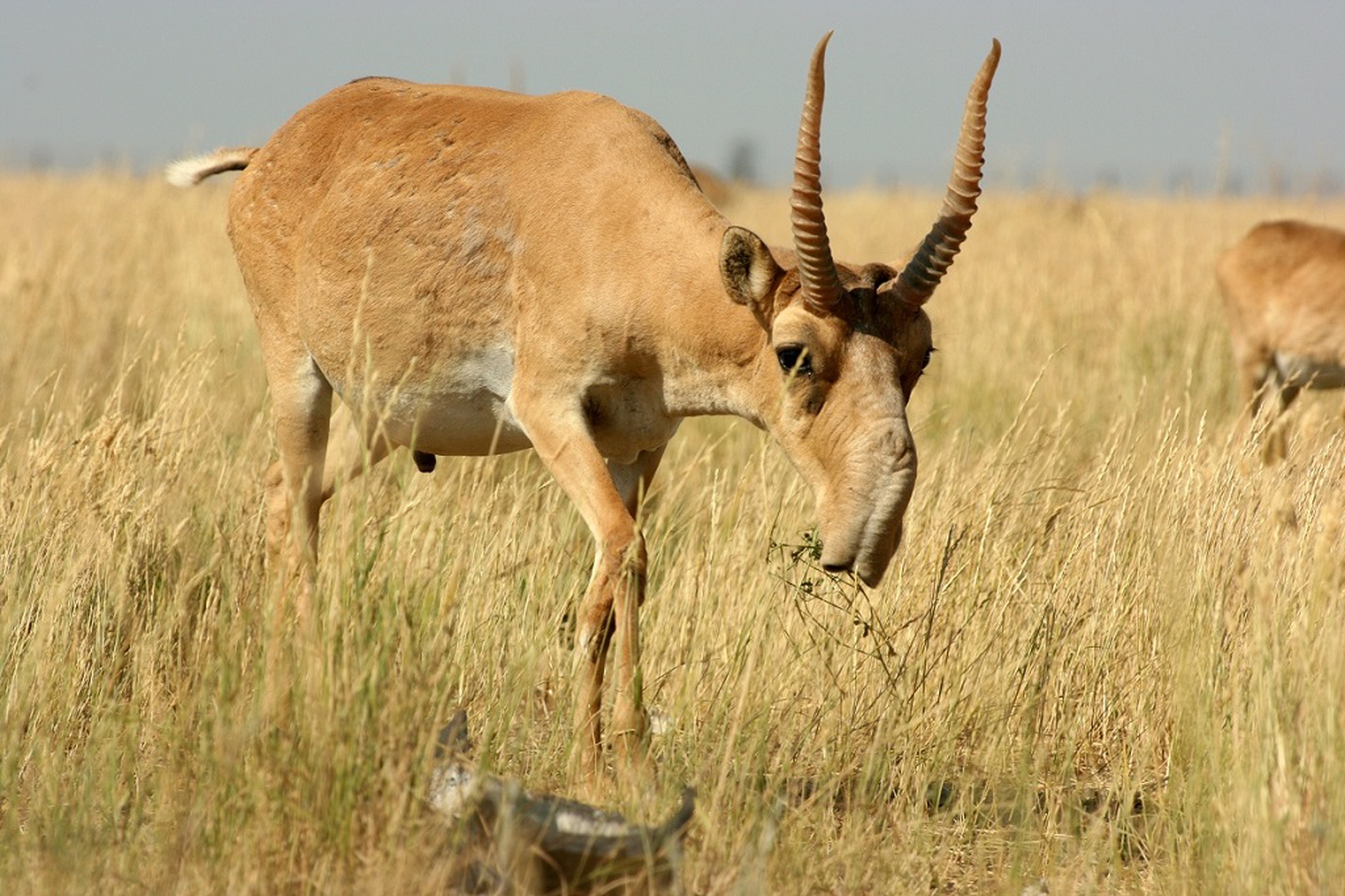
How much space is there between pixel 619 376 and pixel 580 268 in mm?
375

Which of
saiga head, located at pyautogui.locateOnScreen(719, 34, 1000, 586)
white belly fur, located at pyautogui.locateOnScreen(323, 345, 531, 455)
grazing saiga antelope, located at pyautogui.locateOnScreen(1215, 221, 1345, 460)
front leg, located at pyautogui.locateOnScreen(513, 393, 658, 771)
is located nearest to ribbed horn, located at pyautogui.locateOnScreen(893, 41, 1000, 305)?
saiga head, located at pyautogui.locateOnScreen(719, 34, 1000, 586)

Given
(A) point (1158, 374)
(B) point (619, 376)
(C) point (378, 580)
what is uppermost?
(B) point (619, 376)

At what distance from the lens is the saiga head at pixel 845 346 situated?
4367mm

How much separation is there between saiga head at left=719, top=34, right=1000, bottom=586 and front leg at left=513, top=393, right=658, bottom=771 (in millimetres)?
565

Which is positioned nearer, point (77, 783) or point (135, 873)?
point (135, 873)

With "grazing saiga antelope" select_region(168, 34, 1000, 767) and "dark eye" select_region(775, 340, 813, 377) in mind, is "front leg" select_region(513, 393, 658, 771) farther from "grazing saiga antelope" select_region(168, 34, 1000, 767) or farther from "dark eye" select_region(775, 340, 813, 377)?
"dark eye" select_region(775, 340, 813, 377)

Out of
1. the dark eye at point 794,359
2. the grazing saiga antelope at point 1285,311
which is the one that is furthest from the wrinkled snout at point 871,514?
the grazing saiga antelope at point 1285,311

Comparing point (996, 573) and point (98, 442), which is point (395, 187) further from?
point (996, 573)

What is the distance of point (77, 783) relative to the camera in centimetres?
438

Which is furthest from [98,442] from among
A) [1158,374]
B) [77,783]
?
[1158,374]

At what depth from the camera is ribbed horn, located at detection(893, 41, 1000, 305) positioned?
450 centimetres

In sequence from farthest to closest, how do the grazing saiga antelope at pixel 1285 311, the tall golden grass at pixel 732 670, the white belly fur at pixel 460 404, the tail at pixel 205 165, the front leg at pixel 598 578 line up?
1. the grazing saiga antelope at pixel 1285 311
2. the tail at pixel 205 165
3. the white belly fur at pixel 460 404
4. the front leg at pixel 598 578
5. the tall golden grass at pixel 732 670

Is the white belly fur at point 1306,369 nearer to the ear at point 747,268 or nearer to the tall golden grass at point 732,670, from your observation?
the tall golden grass at point 732,670

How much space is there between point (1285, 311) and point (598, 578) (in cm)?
819
